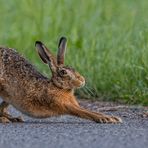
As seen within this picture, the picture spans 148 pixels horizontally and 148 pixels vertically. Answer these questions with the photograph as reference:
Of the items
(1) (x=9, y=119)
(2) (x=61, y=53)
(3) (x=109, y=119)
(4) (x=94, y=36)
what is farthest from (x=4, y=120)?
(4) (x=94, y=36)

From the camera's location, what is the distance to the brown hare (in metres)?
8.07

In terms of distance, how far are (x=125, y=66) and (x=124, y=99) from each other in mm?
516

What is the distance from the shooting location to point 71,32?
1205cm

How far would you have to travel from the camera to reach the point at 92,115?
26.2 ft

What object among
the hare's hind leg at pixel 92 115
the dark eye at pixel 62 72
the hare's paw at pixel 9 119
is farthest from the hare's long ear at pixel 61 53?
the hare's paw at pixel 9 119

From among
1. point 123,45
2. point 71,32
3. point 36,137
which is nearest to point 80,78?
point 36,137

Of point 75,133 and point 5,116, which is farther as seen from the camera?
point 5,116

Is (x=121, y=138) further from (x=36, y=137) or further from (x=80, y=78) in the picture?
(x=80, y=78)

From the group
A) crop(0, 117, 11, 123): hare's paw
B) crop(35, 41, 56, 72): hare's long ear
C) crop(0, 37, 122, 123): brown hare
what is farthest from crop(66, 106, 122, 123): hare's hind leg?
crop(0, 117, 11, 123): hare's paw

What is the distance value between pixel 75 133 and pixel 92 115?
83cm

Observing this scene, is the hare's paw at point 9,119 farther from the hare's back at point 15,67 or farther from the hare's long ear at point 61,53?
the hare's long ear at point 61,53

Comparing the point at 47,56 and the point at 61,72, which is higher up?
the point at 47,56

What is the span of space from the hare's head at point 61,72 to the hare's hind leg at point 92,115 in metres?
0.21

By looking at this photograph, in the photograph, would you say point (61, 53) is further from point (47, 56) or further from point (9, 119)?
point (9, 119)
